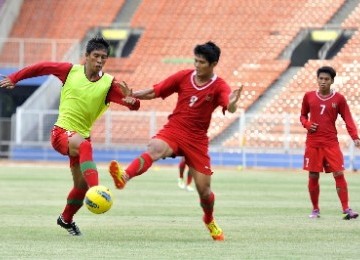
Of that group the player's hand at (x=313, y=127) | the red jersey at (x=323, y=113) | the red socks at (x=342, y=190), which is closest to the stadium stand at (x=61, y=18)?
the red jersey at (x=323, y=113)

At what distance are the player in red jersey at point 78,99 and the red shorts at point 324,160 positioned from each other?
462 centimetres

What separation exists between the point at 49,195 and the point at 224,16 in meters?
23.3

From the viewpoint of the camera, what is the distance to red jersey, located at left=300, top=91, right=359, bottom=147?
56.9ft

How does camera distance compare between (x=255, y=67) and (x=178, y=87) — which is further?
(x=255, y=67)

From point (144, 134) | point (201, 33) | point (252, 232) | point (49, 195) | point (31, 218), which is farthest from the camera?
point (201, 33)

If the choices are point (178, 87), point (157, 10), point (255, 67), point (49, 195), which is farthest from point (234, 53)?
point (178, 87)

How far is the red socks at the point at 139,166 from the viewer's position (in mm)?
12344

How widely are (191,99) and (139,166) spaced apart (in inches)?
41.5

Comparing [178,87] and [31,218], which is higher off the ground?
[178,87]

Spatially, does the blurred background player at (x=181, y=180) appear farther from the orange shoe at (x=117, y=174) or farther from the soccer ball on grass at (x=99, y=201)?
the orange shoe at (x=117, y=174)

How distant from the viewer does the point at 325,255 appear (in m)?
11.5

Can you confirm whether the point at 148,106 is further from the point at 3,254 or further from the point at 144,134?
the point at 3,254

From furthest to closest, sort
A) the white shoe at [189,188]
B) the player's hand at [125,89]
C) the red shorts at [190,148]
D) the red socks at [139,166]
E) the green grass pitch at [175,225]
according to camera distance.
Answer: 1. the white shoe at [189,188]
2. the player's hand at [125,89]
3. the red shorts at [190,148]
4. the red socks at [139,166]
5. the green grass pitch at [175,225]

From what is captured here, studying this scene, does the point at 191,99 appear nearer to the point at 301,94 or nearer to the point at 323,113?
the point at 323,113
